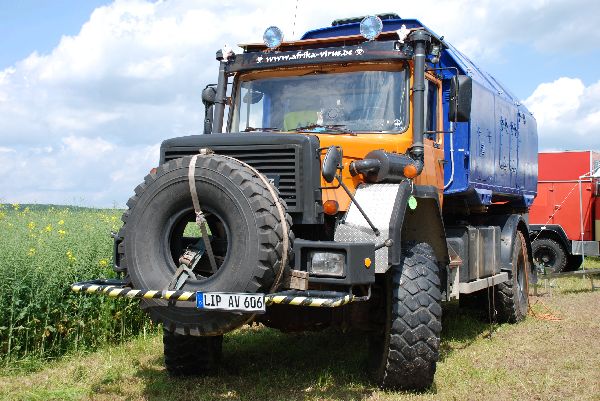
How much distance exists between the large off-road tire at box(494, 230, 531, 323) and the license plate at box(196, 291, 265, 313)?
5466 mm

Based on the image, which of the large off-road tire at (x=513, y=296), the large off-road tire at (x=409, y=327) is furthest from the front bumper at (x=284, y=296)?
the large off-road tire at (x=513, y=296)

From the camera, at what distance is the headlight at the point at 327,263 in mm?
4707

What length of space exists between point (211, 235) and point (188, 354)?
1459mm

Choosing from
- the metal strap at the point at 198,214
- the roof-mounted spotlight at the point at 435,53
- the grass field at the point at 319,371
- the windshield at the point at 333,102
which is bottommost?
the grass field at the point at 319,371

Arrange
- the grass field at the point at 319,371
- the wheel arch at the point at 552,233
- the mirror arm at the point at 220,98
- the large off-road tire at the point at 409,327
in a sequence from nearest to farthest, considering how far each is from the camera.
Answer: the large off-road tire at the point at 409,327
the grass field at the point at 319,371
the mirror arm at the point at 220,98
the wheel arch at the point at 552,233

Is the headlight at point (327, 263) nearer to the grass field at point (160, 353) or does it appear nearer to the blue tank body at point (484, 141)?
the grass field at point (160, 353)

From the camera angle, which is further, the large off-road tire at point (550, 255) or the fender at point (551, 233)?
the fender at point (551, 233)

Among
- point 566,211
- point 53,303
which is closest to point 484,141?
point 53,303

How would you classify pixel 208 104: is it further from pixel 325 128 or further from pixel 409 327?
pixel 409 327

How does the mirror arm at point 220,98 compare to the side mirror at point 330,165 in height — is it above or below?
above

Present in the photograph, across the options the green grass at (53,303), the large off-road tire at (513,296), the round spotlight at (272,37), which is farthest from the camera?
the large off-road tire at (513,296)

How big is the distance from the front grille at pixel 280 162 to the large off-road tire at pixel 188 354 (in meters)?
1.65

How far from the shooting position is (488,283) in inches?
326

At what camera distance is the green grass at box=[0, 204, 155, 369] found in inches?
270
